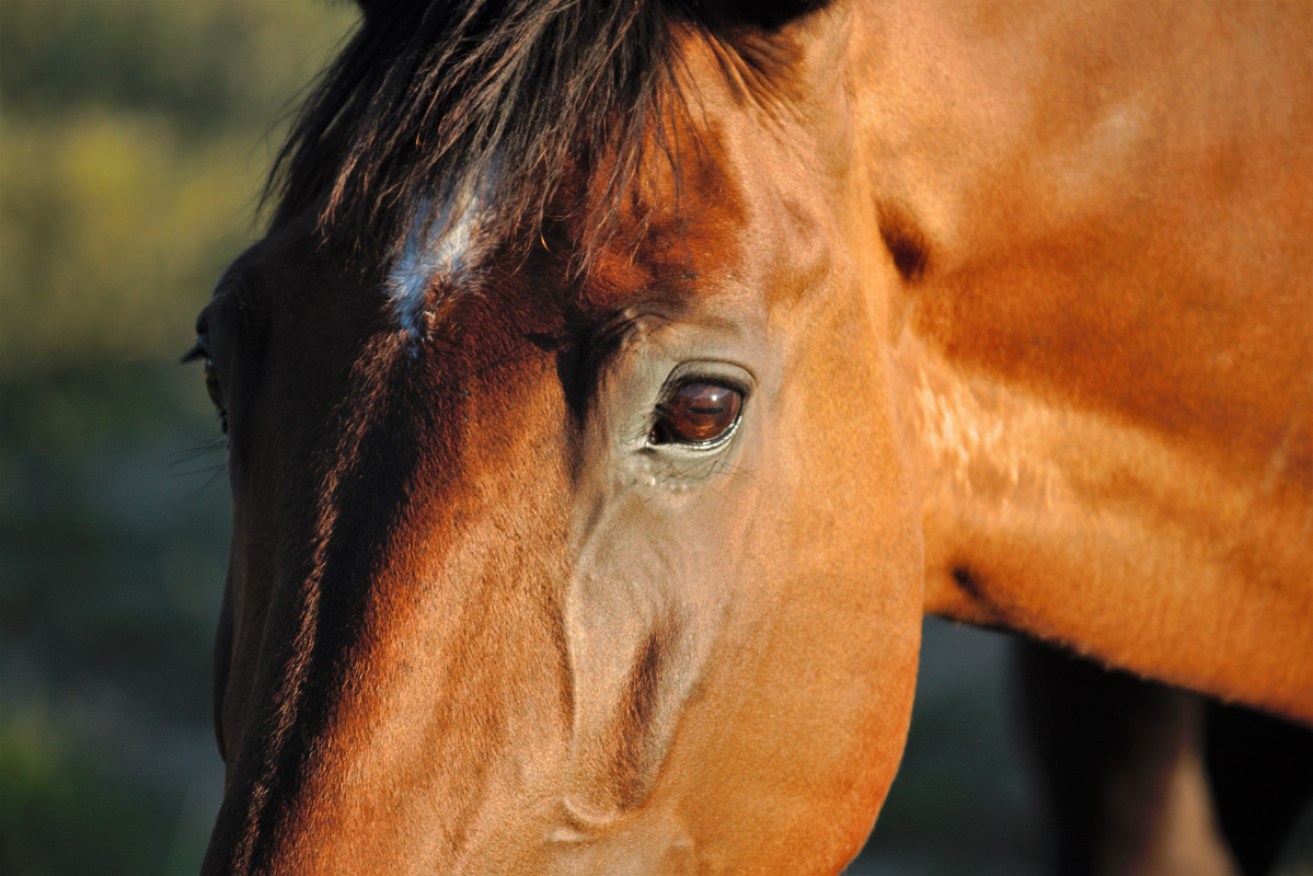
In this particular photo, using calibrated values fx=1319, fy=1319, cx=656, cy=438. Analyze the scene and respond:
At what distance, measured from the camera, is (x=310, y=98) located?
5.39 ft

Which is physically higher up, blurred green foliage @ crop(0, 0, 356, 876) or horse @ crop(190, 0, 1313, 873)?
horse @ crop(190, 0, 1313, 873)

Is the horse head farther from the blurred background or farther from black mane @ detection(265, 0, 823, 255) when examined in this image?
the blurred background

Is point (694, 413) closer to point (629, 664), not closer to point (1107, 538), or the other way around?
point (629, 664)

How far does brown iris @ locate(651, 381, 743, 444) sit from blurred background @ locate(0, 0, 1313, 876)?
0.73 metres

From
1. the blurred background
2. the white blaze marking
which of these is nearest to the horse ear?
the white blaze marking

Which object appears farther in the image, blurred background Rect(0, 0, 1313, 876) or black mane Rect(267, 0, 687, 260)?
blurred background Rect(0, 0, 1313, 876)

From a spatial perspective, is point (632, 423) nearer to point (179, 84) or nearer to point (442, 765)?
point (442, 765)

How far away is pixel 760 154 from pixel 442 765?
0.73 meters

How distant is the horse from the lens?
1290mm

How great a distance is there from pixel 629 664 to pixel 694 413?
268 mm

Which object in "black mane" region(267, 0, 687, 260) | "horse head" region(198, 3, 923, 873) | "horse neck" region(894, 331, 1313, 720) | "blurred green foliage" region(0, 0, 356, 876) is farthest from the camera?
"blurred green foliage" region(0, 0, 356, 876)

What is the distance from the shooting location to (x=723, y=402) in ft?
4.54

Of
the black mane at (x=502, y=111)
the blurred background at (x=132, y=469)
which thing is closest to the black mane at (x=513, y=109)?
the black mane at (x=502, y=111)

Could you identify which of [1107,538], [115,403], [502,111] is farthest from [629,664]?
[115,403]
